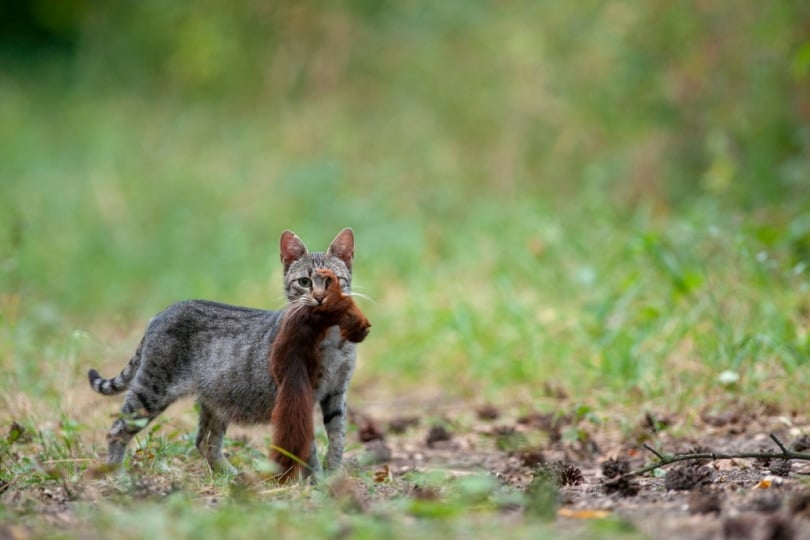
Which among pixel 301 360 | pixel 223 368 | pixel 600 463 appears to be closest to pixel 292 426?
pixel 301 360

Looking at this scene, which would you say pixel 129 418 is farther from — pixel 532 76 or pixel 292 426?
pixel 532 76

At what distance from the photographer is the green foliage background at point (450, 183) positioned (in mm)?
6863

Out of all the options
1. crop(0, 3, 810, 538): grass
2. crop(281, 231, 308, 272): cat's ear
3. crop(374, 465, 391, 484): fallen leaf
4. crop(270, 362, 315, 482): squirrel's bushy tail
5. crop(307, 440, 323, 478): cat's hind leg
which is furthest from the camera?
crop(281, 231, 308, 272): cat's ear

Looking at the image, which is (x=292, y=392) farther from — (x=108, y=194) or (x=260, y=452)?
(x=108, y=194)

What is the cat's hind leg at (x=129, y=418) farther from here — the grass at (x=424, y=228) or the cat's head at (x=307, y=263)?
the cat's head at (x=307, y=263)

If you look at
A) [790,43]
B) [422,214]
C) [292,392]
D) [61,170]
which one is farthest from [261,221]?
[292,392]

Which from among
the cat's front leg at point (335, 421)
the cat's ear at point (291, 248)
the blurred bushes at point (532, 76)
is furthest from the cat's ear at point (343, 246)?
the blurred bushes at point (532, 76)

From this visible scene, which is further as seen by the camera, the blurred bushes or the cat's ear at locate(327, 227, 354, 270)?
the blurred bushes

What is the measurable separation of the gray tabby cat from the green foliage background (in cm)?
74

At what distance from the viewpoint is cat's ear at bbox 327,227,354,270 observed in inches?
200

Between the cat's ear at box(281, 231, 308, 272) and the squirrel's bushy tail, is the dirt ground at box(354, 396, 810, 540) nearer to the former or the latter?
the squirrel's bushy tail

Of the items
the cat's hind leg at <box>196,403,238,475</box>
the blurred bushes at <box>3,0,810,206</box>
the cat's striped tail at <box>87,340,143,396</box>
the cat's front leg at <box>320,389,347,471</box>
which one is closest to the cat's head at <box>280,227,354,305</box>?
the cat's front leg at <box>320,389,347,471</box>

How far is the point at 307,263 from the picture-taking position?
16.2 ft

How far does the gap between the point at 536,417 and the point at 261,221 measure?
6202mm
